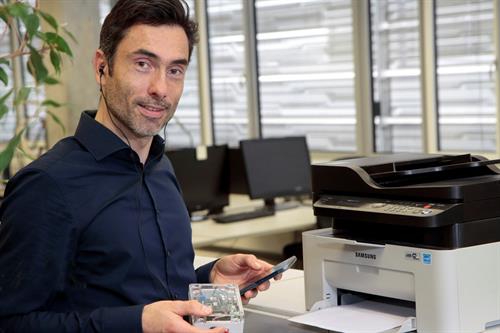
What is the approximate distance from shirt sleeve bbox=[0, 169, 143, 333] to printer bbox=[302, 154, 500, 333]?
668 mm

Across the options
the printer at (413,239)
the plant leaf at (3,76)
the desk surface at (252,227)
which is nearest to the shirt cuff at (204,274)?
the printer at (413,239)

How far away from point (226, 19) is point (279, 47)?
0.69 meters

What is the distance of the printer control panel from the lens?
6.07 feet

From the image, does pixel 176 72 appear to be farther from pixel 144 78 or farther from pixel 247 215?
pixel 247 215

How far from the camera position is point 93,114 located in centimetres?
183

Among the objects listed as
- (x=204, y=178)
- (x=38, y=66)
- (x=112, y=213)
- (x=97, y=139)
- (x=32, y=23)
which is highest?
(x=32, y=23)

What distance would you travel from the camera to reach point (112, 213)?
5.56 ft

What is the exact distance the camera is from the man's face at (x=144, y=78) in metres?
1.70

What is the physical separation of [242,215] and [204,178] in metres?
0.34

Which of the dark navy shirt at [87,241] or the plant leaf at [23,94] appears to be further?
the plant leaf at [23,94]

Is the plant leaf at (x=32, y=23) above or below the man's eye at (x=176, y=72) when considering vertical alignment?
above

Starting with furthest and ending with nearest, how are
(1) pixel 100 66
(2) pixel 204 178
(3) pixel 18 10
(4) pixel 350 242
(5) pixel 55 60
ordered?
1. (2) pixel 204 178
2. (5) pixel 55 60
3. (3) pixel 18 10
4. (4) pixel 350 242
5. (1) pixel 100 66

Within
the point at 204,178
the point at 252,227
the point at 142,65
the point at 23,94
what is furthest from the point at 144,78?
the point at 204,178

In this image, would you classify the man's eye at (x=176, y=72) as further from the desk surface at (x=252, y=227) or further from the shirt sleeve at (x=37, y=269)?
the desk surface at (x=252, y=227)
